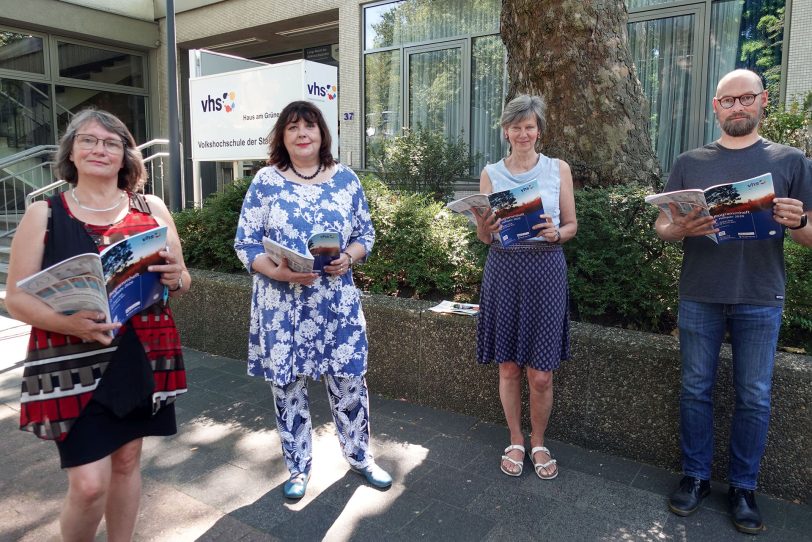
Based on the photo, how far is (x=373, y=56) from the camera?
11.8m

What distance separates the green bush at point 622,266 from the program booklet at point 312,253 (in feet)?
6.00

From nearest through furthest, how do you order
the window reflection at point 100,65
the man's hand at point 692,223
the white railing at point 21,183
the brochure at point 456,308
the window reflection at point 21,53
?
the man's hand at point 692,223 → the brochure at point 456,308 → the white railing at point 21,183 → the window reflection at point 21,53 → the window reflection at point 100,65

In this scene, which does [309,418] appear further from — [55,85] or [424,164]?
[55,85]

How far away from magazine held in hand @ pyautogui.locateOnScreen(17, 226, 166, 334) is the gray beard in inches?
99.5

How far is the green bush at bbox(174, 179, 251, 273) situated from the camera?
19.9 ft

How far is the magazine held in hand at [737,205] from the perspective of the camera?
8.43ft

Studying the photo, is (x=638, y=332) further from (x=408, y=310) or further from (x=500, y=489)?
(x=408, y=310)

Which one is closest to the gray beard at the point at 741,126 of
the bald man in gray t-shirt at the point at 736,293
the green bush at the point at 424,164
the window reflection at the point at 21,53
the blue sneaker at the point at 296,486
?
the bald man in gray t-shirt at the point at 736,293

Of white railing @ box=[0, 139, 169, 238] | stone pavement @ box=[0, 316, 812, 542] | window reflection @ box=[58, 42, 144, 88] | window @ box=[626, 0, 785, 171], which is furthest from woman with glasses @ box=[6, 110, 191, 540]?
window reflection @ box=[58, 42, 144, 88]

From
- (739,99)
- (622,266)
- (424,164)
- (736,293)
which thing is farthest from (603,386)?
(424,164)

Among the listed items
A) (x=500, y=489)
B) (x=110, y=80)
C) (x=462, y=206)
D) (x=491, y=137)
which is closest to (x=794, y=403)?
(x=500, y=489)

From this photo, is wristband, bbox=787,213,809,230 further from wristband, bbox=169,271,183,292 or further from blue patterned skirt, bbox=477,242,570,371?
wristband, bbox=169,271,183,292

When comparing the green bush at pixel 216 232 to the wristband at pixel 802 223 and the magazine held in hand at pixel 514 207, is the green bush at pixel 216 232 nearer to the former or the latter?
the magazine held in hand at pixel 514 207

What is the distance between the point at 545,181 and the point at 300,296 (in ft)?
4.72
